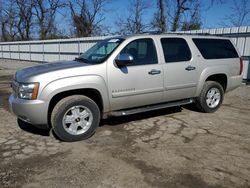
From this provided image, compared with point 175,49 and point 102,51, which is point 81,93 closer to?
point 102,51

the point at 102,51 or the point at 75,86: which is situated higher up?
the point at 102,51

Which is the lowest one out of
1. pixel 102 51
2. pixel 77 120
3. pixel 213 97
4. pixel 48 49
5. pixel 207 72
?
pixel 77 120

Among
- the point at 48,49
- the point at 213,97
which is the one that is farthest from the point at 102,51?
the point at 48,49

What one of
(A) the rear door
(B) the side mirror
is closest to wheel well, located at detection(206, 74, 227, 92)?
(A) the rear door

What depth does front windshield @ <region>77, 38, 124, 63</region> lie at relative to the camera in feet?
15.2

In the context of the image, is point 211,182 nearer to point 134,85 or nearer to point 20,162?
point 134,85

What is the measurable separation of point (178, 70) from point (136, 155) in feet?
7.27

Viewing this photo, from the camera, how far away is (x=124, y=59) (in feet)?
14.3

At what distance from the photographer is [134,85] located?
4660 mm

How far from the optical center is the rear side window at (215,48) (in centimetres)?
565

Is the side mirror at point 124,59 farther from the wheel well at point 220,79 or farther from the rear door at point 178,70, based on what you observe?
the wheel well at point 220,79

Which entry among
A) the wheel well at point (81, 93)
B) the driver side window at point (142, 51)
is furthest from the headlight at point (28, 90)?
the driver side window at point (142, 51)

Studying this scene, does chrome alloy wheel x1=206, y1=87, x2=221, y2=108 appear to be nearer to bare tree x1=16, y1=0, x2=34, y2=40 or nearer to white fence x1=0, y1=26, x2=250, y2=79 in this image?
white fence x1=0, y1=26, x2=250, y2=79

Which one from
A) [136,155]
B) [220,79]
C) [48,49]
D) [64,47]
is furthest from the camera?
[48,49]
